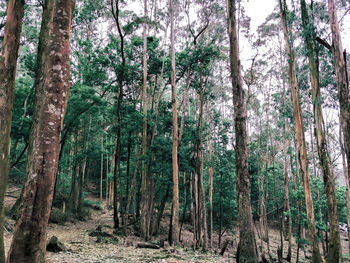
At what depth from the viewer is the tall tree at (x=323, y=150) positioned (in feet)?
28.0

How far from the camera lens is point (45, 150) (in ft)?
10.1

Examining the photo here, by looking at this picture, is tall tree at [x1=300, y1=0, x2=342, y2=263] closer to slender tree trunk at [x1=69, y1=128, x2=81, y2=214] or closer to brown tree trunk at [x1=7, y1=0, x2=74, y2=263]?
brown tree trunk at [x1=7, y1=0, x2=74, y2=263]

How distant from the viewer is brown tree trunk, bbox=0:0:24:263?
431cm

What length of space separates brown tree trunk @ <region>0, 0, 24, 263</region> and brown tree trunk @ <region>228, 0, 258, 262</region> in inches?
209

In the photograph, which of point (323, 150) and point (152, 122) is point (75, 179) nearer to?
point (152, 122)

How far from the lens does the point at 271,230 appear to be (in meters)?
32.9

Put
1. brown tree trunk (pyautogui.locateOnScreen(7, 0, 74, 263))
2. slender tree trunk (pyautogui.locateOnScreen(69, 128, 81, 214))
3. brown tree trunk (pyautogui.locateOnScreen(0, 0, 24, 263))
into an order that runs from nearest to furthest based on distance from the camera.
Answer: brown tree trunk (pyautogui.locateOnScreen(7, 0, 74, 263))
brown tree trunk (pyautogui.locateOnScreen(0, 0, 24, 263))
slender tree trunk (pyautogui.locateOnScreen(69, 128, 81, 214))

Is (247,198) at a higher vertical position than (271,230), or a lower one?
higher

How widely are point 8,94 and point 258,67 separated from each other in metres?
16.5

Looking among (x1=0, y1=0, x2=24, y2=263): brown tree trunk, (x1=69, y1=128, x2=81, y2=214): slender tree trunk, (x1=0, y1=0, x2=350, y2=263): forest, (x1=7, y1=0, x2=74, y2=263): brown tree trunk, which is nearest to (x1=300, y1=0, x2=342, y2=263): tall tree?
(x1=0, y1=0, x2=350, y2=263): forest

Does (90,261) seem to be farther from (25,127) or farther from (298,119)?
(298,119)

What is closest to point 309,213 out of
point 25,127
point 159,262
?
point 159,262

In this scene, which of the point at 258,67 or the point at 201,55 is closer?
the point at 201,55

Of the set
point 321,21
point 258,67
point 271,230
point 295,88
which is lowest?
point 271,230
